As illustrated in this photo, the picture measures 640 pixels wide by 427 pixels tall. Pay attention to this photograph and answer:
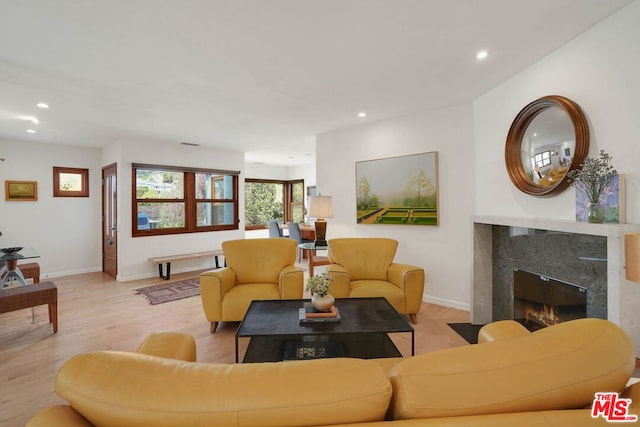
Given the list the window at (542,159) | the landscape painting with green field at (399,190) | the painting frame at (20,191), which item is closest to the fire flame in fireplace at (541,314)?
the window at (542,159)

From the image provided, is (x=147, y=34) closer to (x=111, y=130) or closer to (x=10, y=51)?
(x=10, y=51)

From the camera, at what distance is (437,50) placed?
235 centimetres

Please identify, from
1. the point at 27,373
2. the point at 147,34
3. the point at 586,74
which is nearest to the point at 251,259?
the point at 27,373

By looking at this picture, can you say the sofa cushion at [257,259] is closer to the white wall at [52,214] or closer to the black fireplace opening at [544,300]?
the black fireplace opening at [544,300]

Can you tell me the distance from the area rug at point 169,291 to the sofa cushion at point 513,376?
4.13 meters

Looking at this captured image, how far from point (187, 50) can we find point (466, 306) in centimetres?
391

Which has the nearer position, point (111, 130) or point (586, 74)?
point (586, 74)

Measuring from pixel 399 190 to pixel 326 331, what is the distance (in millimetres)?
2564

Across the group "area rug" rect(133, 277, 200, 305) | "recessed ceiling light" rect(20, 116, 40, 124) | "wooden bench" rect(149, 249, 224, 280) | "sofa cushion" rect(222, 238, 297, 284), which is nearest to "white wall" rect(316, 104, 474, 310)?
"sofa cushion" rect(222, 238, 297, 284)

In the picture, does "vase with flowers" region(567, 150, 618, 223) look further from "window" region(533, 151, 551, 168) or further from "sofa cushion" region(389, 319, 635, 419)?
"sofa cushion" region(389, 319, 635, 419)

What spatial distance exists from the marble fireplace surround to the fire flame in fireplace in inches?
8.7

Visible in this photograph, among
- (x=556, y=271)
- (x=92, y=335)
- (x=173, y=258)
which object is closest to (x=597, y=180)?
(x=556, y=271)

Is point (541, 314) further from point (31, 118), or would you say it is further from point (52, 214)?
point (52, 214)

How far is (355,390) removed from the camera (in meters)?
0.75
